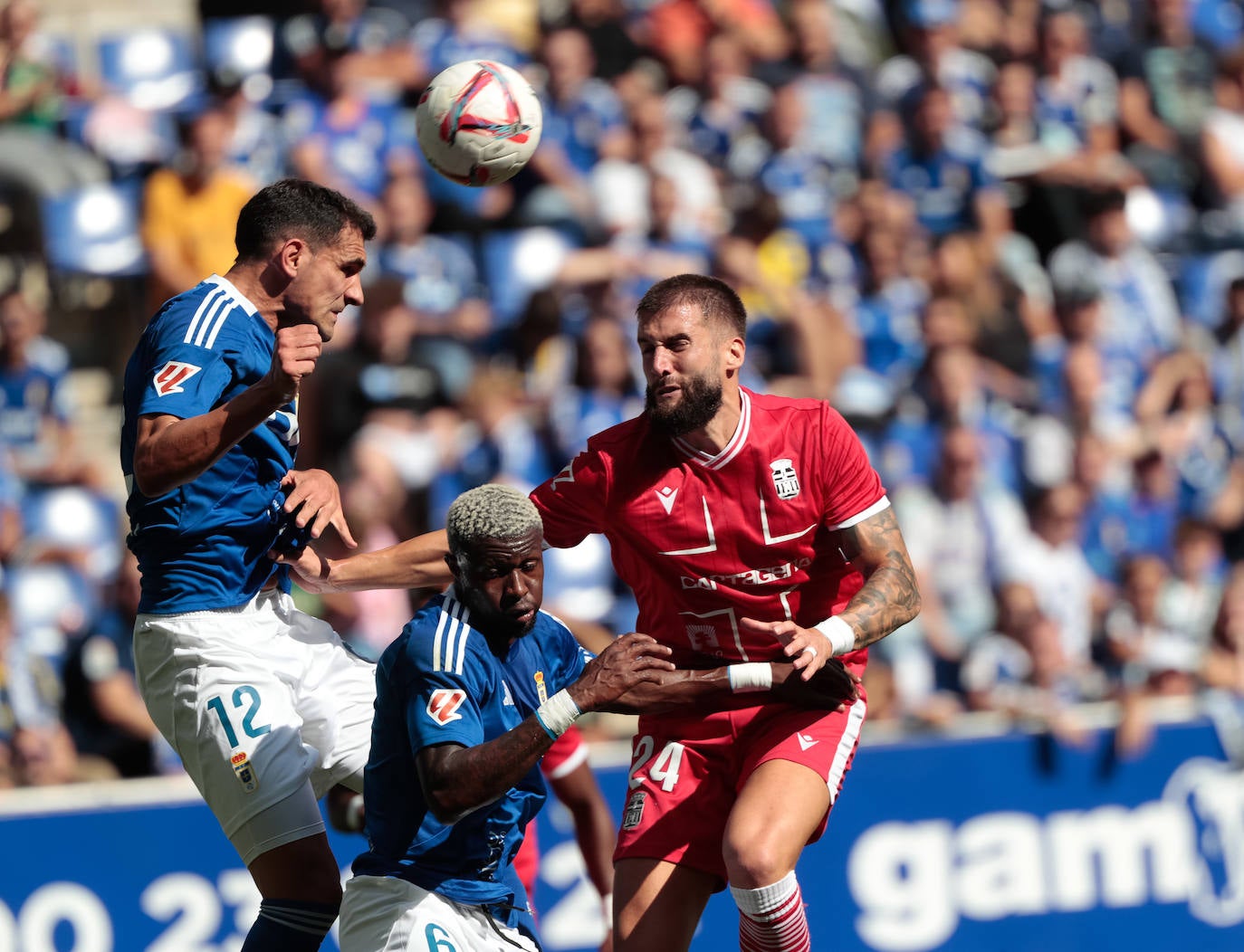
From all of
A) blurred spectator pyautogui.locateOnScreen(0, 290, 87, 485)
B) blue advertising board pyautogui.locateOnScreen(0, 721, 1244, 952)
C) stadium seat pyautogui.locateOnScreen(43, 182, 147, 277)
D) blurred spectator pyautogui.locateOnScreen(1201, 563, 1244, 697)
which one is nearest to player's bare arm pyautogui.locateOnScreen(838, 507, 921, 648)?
blue advertising board pyautogui.locateOnScreen(0, 721, 1244, 952)

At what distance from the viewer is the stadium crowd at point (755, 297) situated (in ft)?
31.3

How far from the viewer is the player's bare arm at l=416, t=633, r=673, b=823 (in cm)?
445

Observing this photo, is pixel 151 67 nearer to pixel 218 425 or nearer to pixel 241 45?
Answer: pixel 241 45

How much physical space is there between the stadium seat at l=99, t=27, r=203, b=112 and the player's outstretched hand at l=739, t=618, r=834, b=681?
7.67m

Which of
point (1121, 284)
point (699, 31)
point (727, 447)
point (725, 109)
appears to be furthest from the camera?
point (699, 31)

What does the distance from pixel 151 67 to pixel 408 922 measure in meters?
8.38

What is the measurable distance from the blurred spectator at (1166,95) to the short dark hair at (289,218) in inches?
384

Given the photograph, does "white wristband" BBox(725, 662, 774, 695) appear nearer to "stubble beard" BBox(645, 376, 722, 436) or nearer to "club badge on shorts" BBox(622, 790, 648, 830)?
"club badge on shorts" BBox(622, 790, 648, 830)

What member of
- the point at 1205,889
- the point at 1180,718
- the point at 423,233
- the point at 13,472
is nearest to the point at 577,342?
the point at 423,233

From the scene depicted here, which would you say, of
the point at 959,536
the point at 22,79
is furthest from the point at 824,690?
the point at 22,79

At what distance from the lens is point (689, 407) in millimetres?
5566

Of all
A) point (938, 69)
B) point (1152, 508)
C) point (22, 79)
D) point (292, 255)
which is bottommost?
point (1152, 508)

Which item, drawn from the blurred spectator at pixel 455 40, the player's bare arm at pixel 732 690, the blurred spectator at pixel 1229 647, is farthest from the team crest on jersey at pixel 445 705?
the blurred spectator at pixel 455 40

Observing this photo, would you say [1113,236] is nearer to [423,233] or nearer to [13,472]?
[423,233]
